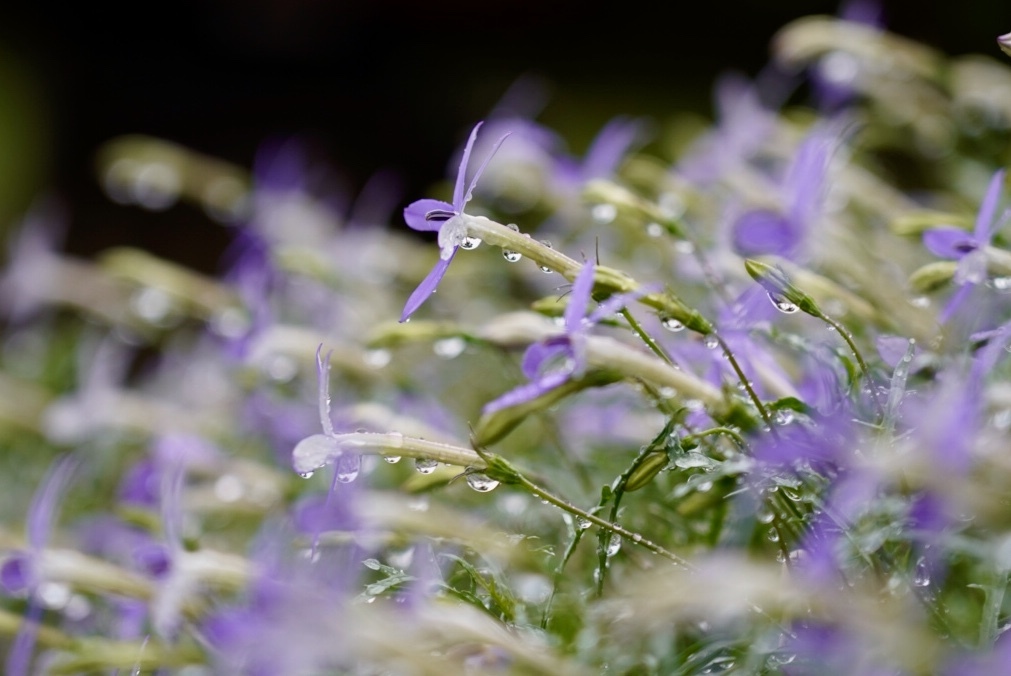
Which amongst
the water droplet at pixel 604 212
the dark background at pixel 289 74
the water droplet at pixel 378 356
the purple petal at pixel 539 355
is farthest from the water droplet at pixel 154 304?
the dark background at pixel 289 74

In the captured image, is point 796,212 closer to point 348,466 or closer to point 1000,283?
point 1000,283

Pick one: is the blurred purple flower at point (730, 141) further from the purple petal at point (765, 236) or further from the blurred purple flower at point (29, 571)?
the blurred purple flower at point (29, 571)

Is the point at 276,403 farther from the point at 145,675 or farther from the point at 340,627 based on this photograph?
the point at 340,627

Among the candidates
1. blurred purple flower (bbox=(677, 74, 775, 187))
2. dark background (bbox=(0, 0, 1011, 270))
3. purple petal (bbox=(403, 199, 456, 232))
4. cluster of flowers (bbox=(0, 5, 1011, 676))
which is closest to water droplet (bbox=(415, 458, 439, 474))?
cluster of flowers (bbox=(0, 5, 1011, 676))

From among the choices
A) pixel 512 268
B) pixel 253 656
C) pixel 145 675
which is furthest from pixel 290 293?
pixel 253 656

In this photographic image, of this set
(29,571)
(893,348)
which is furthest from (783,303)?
(29,571)
